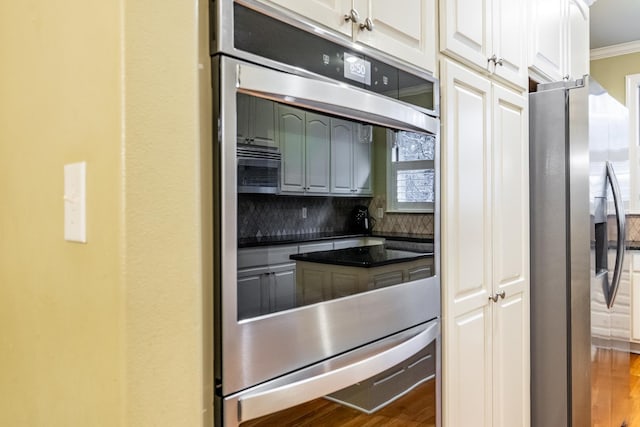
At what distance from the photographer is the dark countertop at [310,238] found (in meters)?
0.82

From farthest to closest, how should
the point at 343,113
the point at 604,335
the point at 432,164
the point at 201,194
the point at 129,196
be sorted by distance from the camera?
the point at 604,335
the point at 432,164
the point at 343,113
the point at 201,194
the point at 129,196

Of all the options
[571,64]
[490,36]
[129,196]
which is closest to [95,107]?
[129,196]

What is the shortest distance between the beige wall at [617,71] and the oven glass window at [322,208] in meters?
3.62

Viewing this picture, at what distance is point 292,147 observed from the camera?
2.97ft

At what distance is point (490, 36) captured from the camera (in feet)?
5.16

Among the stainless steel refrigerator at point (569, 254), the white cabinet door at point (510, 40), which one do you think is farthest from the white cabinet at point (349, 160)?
the stainless steel refrigerator at point (569, 254)

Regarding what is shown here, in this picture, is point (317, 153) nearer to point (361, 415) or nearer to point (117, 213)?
point (117, 213)

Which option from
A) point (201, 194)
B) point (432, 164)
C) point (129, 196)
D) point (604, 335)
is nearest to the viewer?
point (129, 196)

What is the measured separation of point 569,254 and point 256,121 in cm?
146

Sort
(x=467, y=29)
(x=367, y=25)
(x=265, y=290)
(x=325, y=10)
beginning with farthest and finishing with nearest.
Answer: (x=467, y=29) → (x=367, y=25) → (x=325, y=10) → (x=265, y=290)

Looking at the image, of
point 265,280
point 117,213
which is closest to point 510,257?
point 265,280

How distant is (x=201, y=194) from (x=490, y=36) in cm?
130

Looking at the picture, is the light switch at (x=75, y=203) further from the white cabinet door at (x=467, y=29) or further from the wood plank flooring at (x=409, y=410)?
the white cabinet door at (x=467, y=29)

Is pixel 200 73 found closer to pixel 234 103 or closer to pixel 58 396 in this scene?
pixel 234 103
